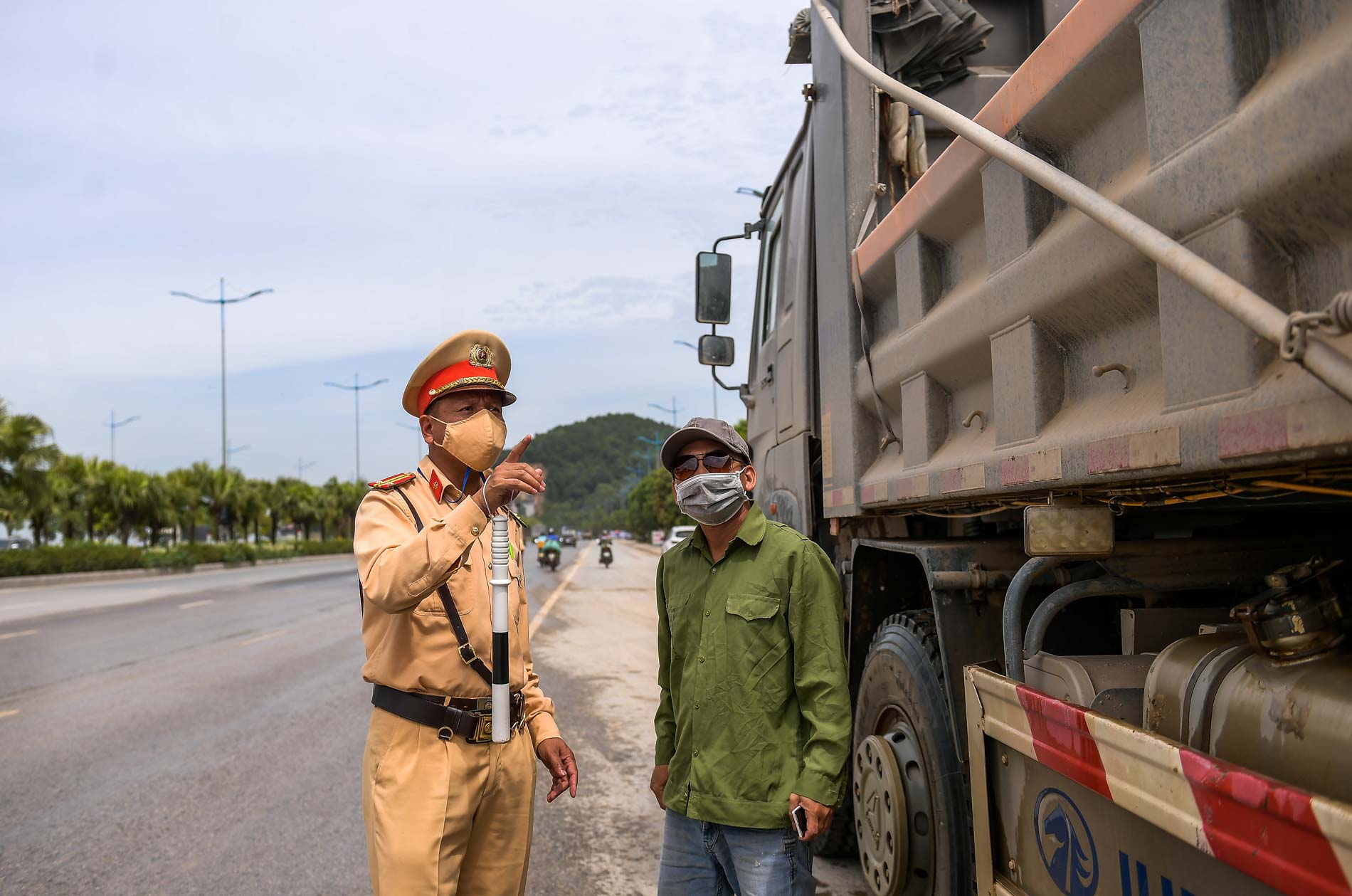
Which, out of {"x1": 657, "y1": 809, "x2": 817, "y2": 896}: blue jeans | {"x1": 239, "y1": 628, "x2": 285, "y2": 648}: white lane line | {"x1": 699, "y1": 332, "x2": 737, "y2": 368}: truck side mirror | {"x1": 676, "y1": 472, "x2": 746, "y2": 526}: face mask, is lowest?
{"x1": 239, "y1": 628, "x2": 285, "y2": 648}: white lane line

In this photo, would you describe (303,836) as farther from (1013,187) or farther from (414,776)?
(1013,187)

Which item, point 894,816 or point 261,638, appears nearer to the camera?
point 894,816

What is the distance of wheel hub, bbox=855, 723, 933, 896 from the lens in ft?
10.0

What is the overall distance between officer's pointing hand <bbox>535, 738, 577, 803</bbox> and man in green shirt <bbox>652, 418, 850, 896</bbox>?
0.26 meters

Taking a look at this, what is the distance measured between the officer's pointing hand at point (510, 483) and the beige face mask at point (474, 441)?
0.48ft

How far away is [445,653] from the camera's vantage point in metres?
2.46

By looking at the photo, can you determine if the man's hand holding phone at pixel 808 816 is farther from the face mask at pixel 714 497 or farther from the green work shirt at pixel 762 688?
the face mask at pixel 714 497

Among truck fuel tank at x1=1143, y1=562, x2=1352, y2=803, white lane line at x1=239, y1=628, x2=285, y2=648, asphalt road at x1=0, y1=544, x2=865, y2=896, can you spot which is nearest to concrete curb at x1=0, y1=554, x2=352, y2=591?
white lane line at x1=239, y1=628, x2=285, y2=648

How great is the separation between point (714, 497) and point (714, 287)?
3086 mm

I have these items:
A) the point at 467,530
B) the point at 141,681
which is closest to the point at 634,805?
the point at 467,530

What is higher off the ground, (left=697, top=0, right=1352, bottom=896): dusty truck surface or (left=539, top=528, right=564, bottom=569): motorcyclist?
(left=697, top=0, right=1352, bottom=896): dusty truck surface

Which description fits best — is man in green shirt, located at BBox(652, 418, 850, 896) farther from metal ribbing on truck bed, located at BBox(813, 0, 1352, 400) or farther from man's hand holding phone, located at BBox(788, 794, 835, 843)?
metal ribbing on truck bed, located at BBox(813, 0, 1352, 400)

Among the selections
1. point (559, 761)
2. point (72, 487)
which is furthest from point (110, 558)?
point (559, 761)

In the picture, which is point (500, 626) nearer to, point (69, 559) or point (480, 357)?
point (480, 357)
